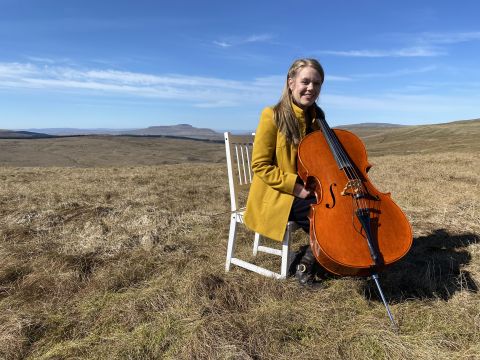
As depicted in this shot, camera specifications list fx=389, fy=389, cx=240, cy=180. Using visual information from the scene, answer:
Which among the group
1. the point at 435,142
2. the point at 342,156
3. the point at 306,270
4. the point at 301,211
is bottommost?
the point at 435,142

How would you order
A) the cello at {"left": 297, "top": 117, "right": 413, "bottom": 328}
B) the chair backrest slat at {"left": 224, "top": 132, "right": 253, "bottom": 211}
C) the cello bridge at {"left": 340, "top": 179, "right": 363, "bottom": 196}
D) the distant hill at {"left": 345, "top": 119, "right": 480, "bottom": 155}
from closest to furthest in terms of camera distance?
1. the cello at {"left": 297, "top": 117, "right": 413, "bottom": 328}
2. the cello bridge at {"left": 340, "top": 179, "right": 363, "bottom": 196}
3. the chair backrest slat at {"left": 224, "top": 132, "right": 253, "bottom": 211}
4. the distant hill at {"left": 345, "top": 119, "right": 480, "bottom": 155}

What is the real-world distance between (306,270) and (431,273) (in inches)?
55.7

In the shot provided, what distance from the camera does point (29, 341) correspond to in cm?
305

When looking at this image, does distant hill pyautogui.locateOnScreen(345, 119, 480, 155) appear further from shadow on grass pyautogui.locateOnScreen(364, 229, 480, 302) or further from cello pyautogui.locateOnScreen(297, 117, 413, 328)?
cello pyautogui.locateOnScreen(297, 117, 413, 328)

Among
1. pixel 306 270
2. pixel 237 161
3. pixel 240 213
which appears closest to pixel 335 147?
pixel 306 270

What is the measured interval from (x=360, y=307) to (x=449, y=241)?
2.53 metres

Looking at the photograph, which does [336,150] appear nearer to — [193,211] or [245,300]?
[245,300]

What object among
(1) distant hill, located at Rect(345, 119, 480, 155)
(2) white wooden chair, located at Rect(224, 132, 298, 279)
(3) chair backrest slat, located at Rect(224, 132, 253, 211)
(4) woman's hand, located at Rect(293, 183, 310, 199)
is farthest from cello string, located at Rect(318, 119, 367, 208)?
(1) distant hill, located at Rect(345, 119, 480, 155)

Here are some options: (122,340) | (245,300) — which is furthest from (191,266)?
(122,340)

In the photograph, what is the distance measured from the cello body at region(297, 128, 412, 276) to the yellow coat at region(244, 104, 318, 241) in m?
0.25

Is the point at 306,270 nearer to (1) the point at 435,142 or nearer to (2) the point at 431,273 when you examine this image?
(2) the point at 431,273

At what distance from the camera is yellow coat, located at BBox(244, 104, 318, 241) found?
3730 millimetres

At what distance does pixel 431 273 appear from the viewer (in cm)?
420

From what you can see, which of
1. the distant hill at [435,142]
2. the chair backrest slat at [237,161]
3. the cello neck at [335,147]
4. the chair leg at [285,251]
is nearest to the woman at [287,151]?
the chair leg at [285,251]
